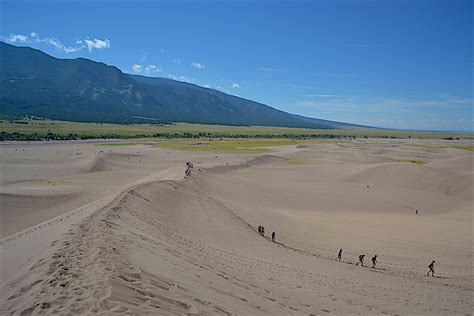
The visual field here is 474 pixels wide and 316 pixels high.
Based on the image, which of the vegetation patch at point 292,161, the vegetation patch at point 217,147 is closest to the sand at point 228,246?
the vegetation patch at point 292,161

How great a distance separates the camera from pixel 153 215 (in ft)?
59.5

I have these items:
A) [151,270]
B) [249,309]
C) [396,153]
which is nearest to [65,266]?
[151,270]

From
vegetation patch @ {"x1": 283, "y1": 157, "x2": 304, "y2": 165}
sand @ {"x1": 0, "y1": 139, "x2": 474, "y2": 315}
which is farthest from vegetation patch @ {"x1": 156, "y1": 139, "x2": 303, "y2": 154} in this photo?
sand @ {"x1": 0, "y1": 139, "x2": 474, "y2": 315}

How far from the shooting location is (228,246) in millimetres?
16297

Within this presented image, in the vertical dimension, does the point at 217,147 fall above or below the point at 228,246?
above

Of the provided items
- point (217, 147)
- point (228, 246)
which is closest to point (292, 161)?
point (217, 147)

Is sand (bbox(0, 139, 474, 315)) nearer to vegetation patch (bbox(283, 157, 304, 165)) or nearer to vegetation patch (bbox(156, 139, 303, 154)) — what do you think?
vegetation patch (bbox(283, 157, 304, 165))

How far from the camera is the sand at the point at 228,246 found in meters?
7.73

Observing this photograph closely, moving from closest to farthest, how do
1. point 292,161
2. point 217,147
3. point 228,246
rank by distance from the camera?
point 228,246 → point 292,161 → point 217,147

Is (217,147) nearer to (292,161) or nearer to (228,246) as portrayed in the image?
(292,161)

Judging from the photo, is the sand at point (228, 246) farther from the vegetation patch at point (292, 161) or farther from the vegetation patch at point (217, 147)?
the vegetation patch at point (217, 147)

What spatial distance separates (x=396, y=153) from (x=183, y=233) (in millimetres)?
72786

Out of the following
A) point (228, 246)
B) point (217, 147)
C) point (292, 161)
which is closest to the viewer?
point (228, 246)

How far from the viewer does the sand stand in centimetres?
773
